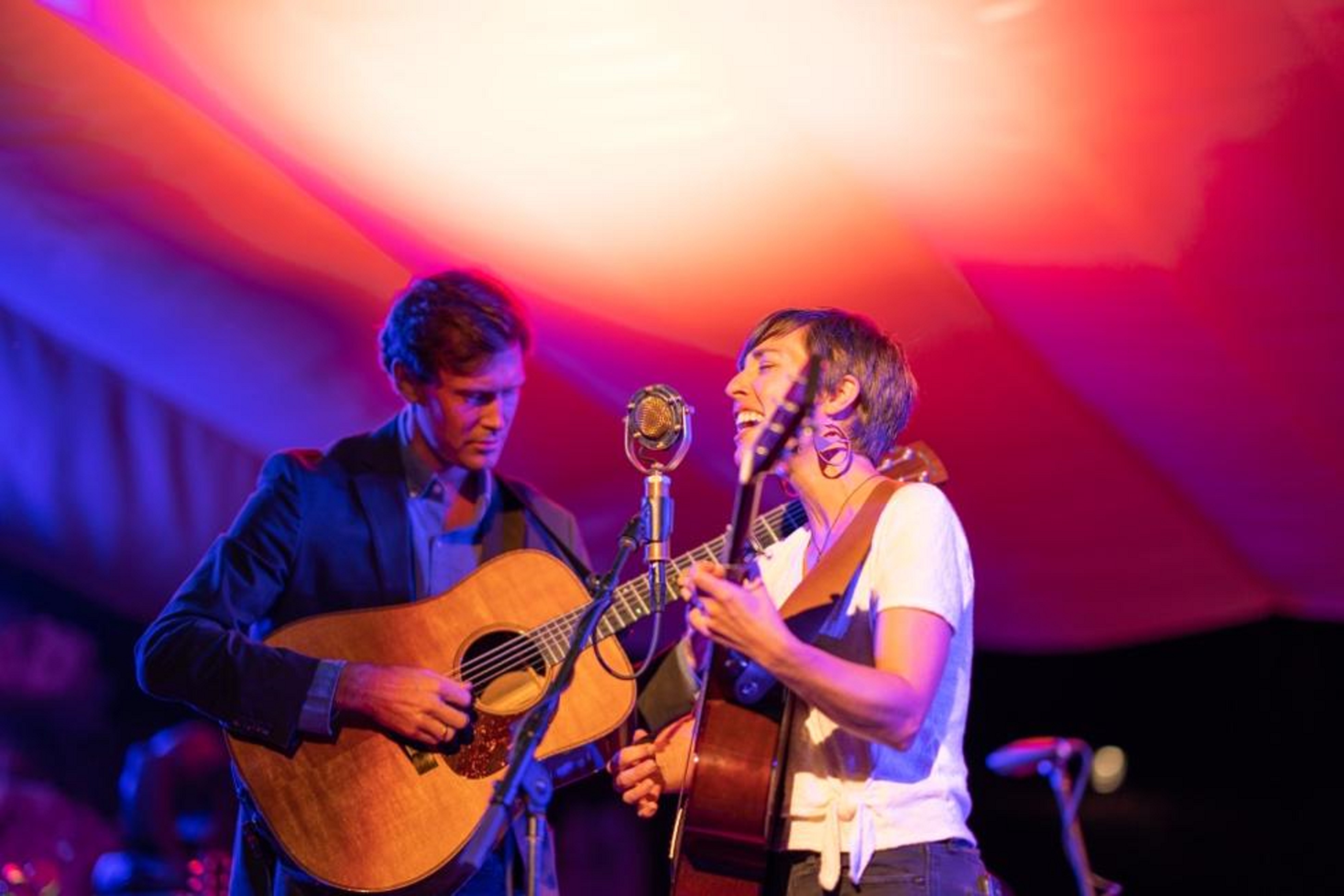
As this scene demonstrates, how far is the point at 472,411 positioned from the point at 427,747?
1.09 meters

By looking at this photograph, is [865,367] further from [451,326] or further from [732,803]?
[451,326]

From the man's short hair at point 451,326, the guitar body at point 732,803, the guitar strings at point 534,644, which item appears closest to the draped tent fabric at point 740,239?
the man's short hair at point 451,326

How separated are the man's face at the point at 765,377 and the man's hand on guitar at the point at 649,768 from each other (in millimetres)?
681

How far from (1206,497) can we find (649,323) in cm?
228

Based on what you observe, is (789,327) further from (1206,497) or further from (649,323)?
(1206,497)

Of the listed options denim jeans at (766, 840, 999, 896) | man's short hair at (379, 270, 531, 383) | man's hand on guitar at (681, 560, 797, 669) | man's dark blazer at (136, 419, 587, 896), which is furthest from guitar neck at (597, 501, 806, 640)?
man's short hair at (379, 270, 531, 383)

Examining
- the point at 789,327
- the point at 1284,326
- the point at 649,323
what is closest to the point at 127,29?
the point at 649,323

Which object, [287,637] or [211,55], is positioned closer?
[287,637]

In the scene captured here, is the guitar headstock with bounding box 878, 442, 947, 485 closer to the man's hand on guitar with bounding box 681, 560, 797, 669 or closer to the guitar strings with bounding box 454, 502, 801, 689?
the guitar strings with bounding box 454, 502, 801, 689

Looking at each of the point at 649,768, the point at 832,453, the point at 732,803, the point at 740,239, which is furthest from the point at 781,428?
the point at 740,239

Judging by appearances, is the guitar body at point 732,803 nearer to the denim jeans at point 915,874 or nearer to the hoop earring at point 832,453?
the denim jeans at point 915,874

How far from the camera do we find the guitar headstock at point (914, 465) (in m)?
3.28

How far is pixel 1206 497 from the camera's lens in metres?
5.02

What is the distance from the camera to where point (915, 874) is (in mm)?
2396
